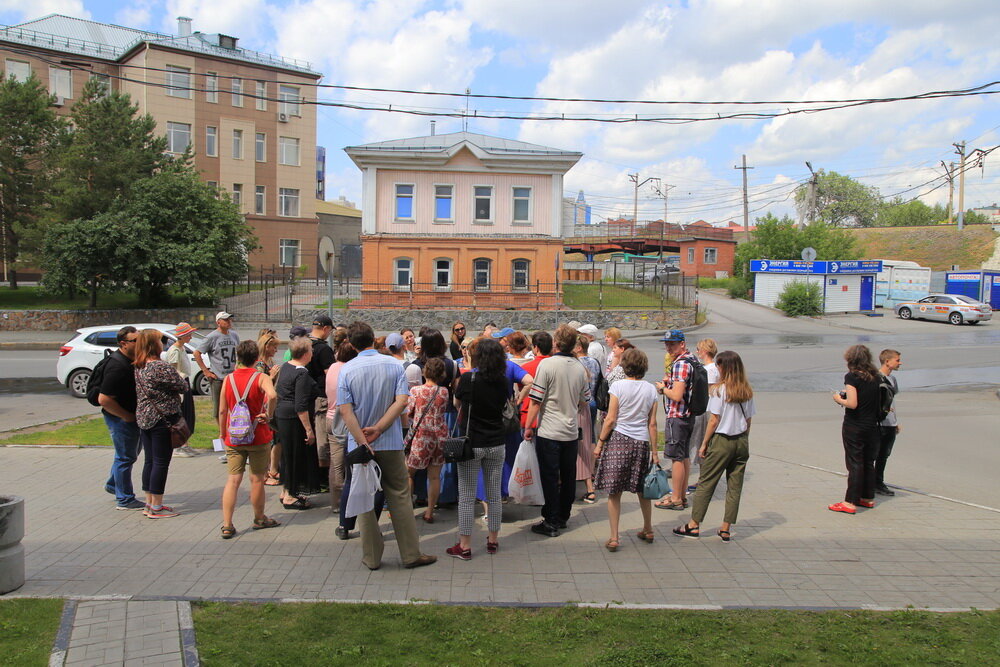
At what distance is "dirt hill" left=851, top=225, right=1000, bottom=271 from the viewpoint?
60594mm

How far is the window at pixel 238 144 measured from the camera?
158ft

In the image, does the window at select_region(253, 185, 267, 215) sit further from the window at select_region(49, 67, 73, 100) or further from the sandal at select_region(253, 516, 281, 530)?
the sandal at select_region(253, 516, 281, 530)

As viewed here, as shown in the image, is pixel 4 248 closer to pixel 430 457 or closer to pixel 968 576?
pixel 430 457

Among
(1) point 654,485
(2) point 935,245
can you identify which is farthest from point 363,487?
(2) point 935,245

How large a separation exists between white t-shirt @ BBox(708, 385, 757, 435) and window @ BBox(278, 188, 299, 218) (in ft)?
160

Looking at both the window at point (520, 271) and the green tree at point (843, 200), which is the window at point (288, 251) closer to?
the window at point (520, 271)

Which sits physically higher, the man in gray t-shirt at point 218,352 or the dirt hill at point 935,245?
the dirt hill at point 935,245

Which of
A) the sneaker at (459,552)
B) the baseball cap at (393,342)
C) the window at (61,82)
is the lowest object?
the sneaker at (459,552)

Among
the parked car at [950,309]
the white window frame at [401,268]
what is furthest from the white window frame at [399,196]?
the parked car at [950,309]

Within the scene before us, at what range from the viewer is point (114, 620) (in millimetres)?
4320

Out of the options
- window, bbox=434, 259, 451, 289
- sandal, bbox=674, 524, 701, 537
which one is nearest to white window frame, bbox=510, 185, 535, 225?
window, bbox=434, 259, 451, 289

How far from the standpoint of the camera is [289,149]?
50.7 metres

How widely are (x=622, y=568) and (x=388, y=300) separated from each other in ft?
97.7

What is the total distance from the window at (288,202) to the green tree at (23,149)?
19.6 meters
